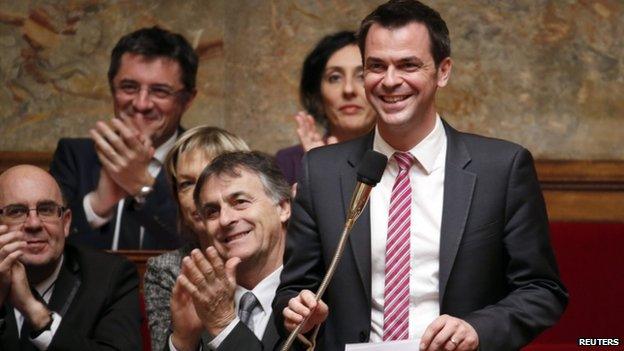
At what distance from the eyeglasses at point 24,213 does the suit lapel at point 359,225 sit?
1054mm

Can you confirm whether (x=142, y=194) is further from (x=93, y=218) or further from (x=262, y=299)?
(x=262, y=299)

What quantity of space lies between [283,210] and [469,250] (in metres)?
0.75

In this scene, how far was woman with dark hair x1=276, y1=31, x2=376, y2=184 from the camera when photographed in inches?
158

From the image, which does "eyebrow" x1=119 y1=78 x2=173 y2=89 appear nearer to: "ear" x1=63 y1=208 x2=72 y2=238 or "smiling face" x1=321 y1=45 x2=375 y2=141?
"smiling face" x1=321 y1=45 x2=375 y2=141

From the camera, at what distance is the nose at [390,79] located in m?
2.77

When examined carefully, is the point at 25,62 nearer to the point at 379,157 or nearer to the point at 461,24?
the point at 461,24

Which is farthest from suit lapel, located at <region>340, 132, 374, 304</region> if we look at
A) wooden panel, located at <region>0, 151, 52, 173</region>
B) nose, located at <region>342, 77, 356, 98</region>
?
wooden panel, located at <region>0, 151, 52, 173</region>

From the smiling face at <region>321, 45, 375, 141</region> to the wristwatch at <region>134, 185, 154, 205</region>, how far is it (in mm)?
579

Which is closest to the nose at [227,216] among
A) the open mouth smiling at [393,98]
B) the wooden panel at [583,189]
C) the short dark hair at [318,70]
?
the open mouth smiling at [393,98]

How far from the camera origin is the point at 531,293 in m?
2.67

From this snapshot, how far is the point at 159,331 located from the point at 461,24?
77.3 inches

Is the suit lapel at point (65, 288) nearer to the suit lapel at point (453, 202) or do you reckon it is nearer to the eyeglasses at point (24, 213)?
the eyeglasses at point (24, 213)

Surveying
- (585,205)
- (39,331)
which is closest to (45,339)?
(39,331)

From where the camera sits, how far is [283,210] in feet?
11.0
